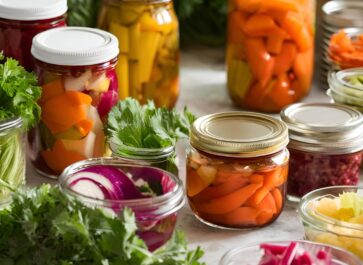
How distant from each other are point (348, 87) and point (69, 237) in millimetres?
653

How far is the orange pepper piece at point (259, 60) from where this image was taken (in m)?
1.86

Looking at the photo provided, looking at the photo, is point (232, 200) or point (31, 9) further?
point (31, 9)

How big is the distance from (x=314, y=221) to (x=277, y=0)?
560mm

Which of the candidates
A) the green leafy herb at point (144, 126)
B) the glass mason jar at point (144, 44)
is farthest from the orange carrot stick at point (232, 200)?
the glass mason jar at point (144, 44)

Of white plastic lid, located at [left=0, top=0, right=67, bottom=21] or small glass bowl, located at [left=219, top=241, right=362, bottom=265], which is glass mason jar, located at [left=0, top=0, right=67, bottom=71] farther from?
small glass bowl, located at [left=219, top=241, right=362, bottom=265]

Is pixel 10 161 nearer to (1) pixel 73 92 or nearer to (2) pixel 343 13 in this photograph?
(1) pixel 73 92

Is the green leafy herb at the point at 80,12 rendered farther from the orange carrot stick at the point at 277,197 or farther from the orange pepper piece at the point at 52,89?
the orange carrot stick at the point at 277,197

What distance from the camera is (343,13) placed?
6.86 ft

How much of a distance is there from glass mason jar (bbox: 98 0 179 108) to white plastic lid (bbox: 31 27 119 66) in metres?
0.13

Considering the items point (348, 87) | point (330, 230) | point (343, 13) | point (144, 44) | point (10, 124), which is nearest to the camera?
point (330, 230)

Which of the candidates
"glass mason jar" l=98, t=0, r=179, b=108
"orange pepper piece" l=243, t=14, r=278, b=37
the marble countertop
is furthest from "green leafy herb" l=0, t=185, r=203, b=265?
"orange pepper piece" l=243, t=14, r=278, b=37

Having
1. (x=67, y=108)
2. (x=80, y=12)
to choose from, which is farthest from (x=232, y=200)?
(x=80, y=12)

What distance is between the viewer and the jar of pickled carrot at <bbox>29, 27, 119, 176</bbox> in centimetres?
159

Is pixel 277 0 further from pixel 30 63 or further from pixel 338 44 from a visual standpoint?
pixel 30 63
